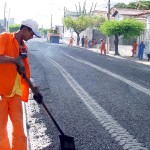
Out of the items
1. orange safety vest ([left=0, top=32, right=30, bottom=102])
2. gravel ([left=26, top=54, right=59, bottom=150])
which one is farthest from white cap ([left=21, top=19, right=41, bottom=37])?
gravel ([left=26, top=54, right=59, bottom=150])

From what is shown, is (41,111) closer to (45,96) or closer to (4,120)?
(45,96)

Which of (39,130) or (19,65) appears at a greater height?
(19,65)

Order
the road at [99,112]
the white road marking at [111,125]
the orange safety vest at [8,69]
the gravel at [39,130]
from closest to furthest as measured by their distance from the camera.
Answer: the orange safety vest at [8,69]
the gravel at [39,130]
the white road marking at [111,125]
the road at [99,112]

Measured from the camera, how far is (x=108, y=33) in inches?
1411

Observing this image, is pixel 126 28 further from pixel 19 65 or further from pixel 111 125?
pixel 19 65

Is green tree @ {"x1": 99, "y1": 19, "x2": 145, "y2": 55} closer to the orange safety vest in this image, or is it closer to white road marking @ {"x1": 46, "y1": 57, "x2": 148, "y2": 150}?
white road marking @ {"x1": 46, "y1": 57, "x2": 148, "y2": 150}

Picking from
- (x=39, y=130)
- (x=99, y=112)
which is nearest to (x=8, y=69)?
(x=39, y=130)

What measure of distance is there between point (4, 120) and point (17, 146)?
13.7 inches

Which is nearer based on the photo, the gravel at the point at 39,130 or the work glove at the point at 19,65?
the work glove at the point at 19,65

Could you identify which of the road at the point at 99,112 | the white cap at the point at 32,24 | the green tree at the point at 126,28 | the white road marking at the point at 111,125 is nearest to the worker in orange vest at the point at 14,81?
the white cap at the point at 32,24

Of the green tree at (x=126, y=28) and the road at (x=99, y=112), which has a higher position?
the green tree at (x=126, y=28)

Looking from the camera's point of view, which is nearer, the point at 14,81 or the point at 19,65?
the point at 19,65

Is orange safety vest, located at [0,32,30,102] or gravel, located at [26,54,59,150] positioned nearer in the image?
orange safety vest, located at [0,32,30,102]

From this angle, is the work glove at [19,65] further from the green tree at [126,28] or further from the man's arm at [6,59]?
the green tree at [126,28]
